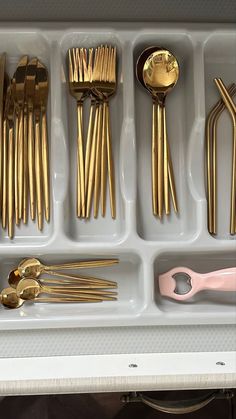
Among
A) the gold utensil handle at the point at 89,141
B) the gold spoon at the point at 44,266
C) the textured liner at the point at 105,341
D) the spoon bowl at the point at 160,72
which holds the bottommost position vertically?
the textured liner at the point at 105,341

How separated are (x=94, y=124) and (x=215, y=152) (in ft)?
0.69

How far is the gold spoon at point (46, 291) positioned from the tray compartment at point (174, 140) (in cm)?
12

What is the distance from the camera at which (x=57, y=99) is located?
3.29 ft

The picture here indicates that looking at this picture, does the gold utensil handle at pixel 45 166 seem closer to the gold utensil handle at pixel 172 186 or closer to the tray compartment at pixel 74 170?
the tray compartment at pixel 74 170

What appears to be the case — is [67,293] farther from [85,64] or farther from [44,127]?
[85,64]

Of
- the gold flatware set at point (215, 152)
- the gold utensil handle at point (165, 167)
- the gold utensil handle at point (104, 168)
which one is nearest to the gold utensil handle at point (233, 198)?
the gold flatware set at point (215, 152)

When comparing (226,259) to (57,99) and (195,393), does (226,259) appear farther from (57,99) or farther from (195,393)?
(57,99)

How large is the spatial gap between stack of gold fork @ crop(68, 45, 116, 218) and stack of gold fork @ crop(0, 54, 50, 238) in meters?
0.05

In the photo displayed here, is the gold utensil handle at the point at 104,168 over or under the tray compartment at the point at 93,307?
over

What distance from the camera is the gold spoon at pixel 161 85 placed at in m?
1.03

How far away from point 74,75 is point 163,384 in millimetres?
509

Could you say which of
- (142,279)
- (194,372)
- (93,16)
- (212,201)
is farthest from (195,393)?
(93,16)

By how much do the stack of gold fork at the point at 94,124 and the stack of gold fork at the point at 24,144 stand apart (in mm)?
54

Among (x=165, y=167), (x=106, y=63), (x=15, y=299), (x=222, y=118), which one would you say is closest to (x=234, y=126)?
(x=222, y=118)
